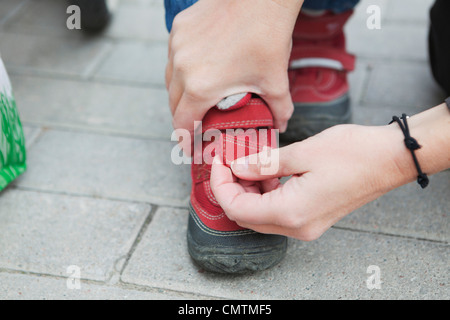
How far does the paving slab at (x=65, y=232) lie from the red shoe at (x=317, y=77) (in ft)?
1.51

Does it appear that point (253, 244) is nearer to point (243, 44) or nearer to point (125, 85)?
point (243, 44)

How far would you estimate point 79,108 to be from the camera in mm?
1437

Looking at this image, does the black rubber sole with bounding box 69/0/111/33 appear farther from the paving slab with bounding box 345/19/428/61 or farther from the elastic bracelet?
the elastic bracelet

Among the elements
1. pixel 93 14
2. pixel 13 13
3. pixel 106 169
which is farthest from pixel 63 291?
pixel 13 13

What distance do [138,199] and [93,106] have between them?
44cm

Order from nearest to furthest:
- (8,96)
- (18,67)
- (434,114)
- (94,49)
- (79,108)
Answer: (434,114) < (8,96) < (79,108) < (18,67) < (94,49)

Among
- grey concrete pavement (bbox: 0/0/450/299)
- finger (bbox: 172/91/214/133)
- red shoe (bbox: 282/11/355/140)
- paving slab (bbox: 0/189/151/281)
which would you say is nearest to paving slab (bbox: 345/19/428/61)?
grey concrete pavement (bbox: 0/0/450/299)

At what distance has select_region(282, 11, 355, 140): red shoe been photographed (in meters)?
1.26

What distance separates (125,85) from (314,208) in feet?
3.02

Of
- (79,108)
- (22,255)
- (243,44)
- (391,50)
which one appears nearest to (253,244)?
(243,44)

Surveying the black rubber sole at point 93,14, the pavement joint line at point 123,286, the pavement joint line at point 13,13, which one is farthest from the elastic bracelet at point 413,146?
the pavement joint line at point 13,13

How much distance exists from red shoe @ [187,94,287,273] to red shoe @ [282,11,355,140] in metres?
0.28

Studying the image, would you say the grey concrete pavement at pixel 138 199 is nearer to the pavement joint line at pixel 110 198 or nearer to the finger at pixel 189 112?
the pavement joint line at pixel 110 198

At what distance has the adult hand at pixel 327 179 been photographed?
2.56ft
